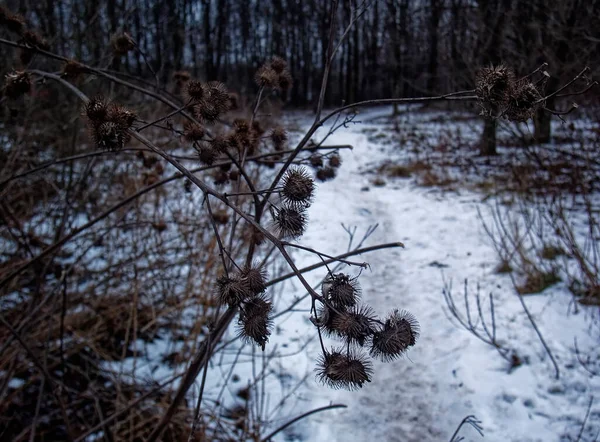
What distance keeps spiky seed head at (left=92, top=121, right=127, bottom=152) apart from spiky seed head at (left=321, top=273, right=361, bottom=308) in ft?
1.49

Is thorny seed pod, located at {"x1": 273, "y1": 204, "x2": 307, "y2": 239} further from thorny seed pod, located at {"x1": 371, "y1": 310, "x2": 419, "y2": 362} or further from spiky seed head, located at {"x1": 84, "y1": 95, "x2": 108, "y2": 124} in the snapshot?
spiky seed head, located at {"x1": 84, "y1": 95, "x2": 108, "y2": 124}

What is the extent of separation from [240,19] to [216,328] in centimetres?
3324

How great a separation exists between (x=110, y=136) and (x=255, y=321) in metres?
0.42

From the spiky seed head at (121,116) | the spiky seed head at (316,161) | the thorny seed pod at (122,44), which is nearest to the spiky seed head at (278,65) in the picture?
the spiky seed head at (316,161)

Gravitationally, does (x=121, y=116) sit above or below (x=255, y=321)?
above

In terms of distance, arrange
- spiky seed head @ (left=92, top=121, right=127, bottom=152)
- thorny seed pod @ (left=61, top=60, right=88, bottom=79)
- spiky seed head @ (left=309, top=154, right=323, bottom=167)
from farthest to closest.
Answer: spiky seed head @ (left=309, top=154, right=323, bottom=167) < thorny seed pod @ (left=61, top=60, right=88, bottom=79) < spiky seed head @ (left=92, top=121, right=127, bottom=152)

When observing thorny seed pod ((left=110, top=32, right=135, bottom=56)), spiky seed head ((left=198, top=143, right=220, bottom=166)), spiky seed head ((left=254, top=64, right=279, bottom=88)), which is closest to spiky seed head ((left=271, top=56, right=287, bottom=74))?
spiky seed head ((left=254, top=64, right=279, bottom=88))

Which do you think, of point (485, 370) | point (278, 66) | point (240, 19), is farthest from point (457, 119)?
point (240, 19)

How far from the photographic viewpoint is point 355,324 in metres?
0.78

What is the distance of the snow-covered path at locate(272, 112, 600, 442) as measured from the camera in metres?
2.88

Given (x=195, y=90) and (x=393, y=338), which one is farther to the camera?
(x=195, y=90)

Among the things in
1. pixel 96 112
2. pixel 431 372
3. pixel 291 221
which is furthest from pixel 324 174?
pixel 431 372

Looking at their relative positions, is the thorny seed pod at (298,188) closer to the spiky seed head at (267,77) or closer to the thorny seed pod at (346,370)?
the thorny seed pod at (346,370)

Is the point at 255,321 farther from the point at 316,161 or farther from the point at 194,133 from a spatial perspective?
the point at 316,161
